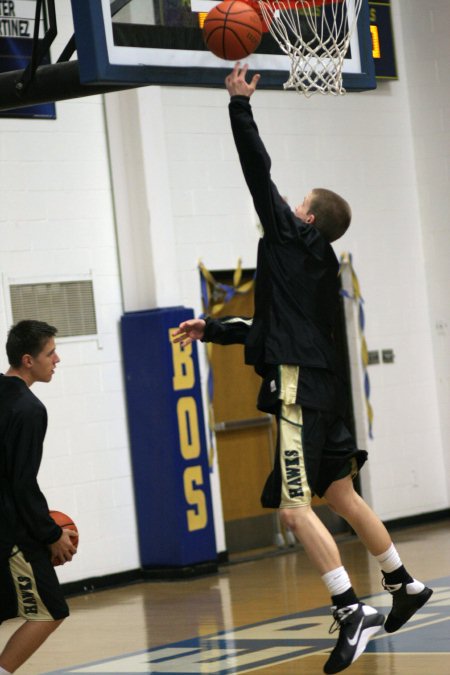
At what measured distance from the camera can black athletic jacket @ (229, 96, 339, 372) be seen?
5359 millimetres

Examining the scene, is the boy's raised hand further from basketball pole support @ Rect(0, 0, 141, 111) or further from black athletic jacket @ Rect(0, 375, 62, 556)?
black athletic jacket @ Rect(0, 375, 62, 556)

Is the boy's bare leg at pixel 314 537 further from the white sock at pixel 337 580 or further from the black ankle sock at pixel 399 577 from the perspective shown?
the black ankle sock at pixel 399 577

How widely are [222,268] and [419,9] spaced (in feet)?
10.9

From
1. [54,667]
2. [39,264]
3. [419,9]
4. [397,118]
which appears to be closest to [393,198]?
[397,118]

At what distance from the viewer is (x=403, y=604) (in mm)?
5621

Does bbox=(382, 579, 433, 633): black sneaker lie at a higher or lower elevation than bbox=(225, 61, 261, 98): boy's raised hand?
lower

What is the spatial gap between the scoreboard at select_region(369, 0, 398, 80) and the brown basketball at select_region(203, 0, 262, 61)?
601 centimetres

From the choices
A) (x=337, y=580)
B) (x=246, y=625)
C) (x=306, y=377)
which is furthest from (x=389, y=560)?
(x=246, y=625)

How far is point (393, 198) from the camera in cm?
1188

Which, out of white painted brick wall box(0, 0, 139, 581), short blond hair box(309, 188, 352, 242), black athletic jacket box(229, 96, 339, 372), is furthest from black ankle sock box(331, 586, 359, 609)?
white painted brick wall box(0, 0, 139, 581)

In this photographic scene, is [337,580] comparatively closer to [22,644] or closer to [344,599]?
[344,599]

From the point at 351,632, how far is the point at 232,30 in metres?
2.70

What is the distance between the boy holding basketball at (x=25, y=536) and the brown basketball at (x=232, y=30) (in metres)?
1.83

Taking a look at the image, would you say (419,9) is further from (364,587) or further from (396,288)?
(364,587)
